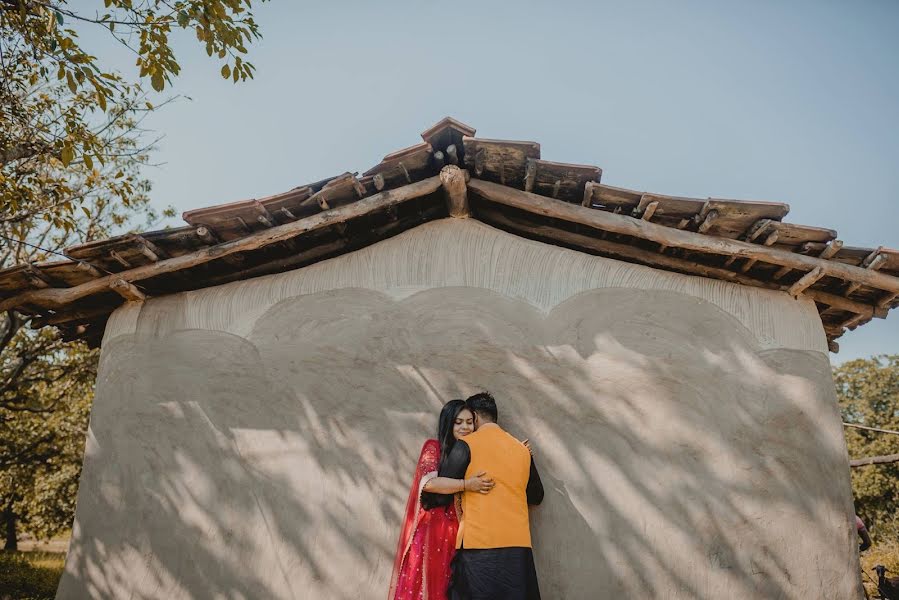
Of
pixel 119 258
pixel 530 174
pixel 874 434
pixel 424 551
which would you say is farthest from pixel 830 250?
pixel 874 434

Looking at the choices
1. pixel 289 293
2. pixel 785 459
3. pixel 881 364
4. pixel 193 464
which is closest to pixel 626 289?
pixel 785 459

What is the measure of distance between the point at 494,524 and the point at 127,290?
3559 millimetres

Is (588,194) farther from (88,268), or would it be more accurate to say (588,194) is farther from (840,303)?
(88,268)

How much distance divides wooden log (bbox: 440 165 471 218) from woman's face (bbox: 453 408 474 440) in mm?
1730

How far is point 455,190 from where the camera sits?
4.54m

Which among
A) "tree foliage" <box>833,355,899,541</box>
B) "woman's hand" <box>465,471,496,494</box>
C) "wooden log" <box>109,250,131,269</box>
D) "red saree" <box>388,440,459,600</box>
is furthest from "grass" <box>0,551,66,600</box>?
"tree foliage" <box>833,355,899,541</box>

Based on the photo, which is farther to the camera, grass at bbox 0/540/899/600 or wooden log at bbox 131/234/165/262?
grass at bbox 0/540/899/600

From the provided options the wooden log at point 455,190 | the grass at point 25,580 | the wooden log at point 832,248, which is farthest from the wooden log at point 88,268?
the grass at point 25,580

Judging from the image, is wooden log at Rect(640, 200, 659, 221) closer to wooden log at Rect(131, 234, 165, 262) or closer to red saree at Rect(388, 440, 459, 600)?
red saree at Rect(388, 440, 459, 600)

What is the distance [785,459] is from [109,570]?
4.88 m

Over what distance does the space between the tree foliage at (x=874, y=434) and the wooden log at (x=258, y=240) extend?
70.5 feet

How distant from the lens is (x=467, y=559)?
3.29m

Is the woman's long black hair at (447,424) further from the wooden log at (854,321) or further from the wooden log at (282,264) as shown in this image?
the wooden log at (854,321)

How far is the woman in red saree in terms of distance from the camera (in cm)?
349
